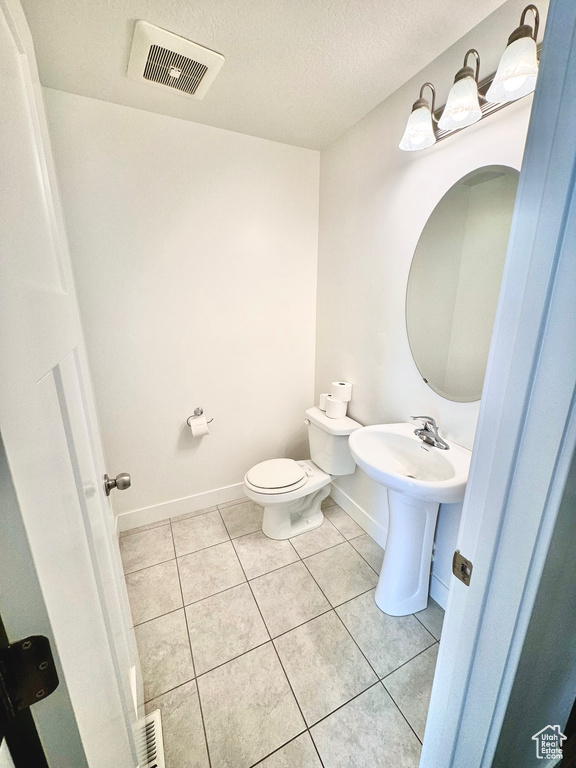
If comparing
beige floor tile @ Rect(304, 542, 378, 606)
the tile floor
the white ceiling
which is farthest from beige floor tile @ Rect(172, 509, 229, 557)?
the white ceiling

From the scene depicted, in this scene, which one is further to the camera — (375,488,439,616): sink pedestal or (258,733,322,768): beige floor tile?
(375,488,439,616): sink pedestal

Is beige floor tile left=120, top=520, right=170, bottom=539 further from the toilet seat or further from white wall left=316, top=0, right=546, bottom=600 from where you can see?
white wall left=316, top=0, right=546, bottom=600

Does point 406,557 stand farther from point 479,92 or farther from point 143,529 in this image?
point 479,92

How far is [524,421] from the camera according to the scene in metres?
0.50

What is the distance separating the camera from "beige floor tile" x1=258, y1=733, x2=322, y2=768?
3.28 feet

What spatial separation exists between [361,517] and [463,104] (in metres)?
2.11

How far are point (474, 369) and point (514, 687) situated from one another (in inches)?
40.3

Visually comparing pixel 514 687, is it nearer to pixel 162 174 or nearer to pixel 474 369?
pixel 474 369

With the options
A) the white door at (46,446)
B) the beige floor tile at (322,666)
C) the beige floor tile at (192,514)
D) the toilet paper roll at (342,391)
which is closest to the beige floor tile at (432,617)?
the beige floor tile at (322,666)

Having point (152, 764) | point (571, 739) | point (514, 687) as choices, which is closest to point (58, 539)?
point (514, 687)

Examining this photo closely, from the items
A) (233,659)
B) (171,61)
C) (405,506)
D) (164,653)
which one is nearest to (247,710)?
(233,659)

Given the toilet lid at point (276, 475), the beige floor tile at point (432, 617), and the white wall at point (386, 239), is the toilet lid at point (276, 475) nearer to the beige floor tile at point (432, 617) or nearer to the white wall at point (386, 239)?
the white wall at point (386, 239)

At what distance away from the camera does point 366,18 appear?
41.9 inches

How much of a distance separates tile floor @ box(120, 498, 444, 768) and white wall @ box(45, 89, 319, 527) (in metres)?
0.57
